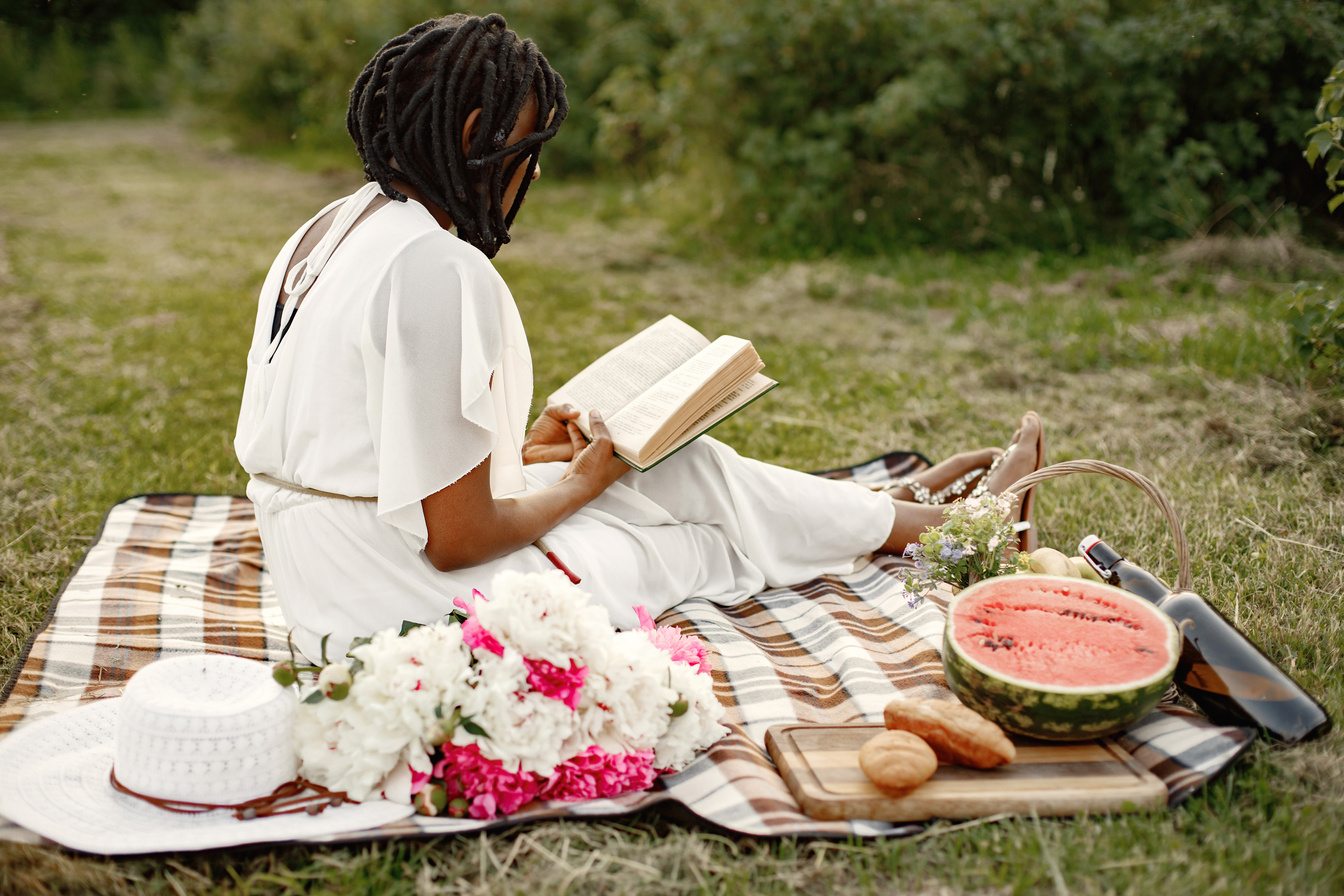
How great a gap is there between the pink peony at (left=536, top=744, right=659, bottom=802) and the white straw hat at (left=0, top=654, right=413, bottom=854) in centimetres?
31

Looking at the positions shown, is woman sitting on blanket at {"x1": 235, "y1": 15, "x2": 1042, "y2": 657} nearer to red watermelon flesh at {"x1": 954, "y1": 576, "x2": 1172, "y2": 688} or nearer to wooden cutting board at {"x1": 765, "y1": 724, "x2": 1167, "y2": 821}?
wooden cutting board at {"x1": 765, "y1": 724, "x2": 1167, "y2": 821}

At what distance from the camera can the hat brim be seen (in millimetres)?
1837

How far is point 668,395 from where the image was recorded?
2.75 m

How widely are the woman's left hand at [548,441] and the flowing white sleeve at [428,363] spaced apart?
0.86m

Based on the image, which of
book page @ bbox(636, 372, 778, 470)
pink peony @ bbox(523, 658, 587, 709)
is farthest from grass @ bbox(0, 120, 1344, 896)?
book page @ bbox(636, 372, 778, 470)

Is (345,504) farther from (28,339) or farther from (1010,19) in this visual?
(1010,19)

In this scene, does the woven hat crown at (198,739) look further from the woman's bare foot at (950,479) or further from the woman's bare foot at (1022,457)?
the woman's bare foot at (1022,457)

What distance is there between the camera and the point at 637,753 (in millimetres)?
2035

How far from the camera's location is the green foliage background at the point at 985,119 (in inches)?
298

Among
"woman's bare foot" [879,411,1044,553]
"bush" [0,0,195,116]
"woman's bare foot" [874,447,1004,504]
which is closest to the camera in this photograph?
"woman's bare foot" [879,411,1044,553]

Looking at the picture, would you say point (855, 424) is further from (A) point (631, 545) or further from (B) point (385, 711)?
(B) point (385, 711)

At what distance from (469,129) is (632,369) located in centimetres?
97

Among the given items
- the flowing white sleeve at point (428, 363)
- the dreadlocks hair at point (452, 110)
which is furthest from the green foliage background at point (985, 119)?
the flowing white sleeve at point (428, 363)

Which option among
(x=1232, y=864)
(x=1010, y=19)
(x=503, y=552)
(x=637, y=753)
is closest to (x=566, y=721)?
(x=637, y=753)
